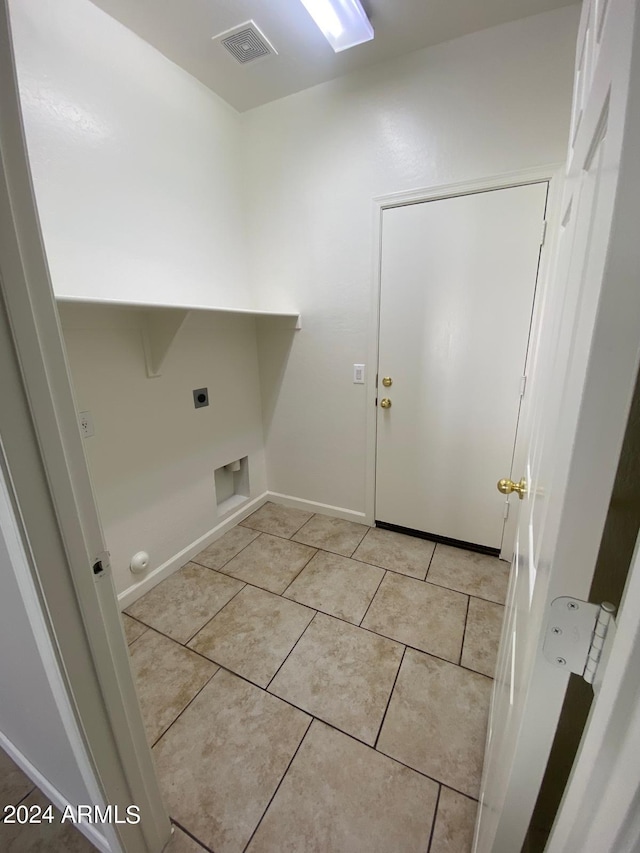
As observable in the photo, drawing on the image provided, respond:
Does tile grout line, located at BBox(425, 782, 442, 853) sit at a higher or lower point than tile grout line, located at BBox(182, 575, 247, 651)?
lower

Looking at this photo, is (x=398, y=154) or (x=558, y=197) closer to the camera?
(x=558, y=197)

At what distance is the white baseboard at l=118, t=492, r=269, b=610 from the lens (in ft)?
5.89

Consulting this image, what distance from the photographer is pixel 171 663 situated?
1.47 metres

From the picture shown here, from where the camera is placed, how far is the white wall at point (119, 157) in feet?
4.23

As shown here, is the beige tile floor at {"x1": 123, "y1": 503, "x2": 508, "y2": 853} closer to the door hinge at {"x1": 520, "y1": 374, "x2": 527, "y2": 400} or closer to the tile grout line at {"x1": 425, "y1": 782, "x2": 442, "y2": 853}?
the tile grout line at {"x1": 425, "y1": 782, "x2": 442, "y2": 853}

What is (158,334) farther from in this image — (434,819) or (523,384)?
(434,819)

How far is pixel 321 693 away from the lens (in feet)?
4.38

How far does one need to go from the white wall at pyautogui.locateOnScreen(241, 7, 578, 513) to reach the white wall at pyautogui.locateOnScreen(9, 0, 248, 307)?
371mm

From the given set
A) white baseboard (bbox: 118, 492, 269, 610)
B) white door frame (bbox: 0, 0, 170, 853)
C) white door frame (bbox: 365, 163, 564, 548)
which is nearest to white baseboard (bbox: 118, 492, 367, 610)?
white baseboard (bbox: 118, 492, 269, 610)

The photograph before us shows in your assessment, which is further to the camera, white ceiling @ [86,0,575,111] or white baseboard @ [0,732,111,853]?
white ceiling @ [86,0,575,111]

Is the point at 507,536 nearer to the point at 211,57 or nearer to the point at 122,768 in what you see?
the point at 122,768

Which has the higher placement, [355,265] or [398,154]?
[398,154]

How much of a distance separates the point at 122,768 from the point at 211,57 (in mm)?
2803

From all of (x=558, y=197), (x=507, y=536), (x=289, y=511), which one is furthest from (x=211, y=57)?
(x=507, y=536)
